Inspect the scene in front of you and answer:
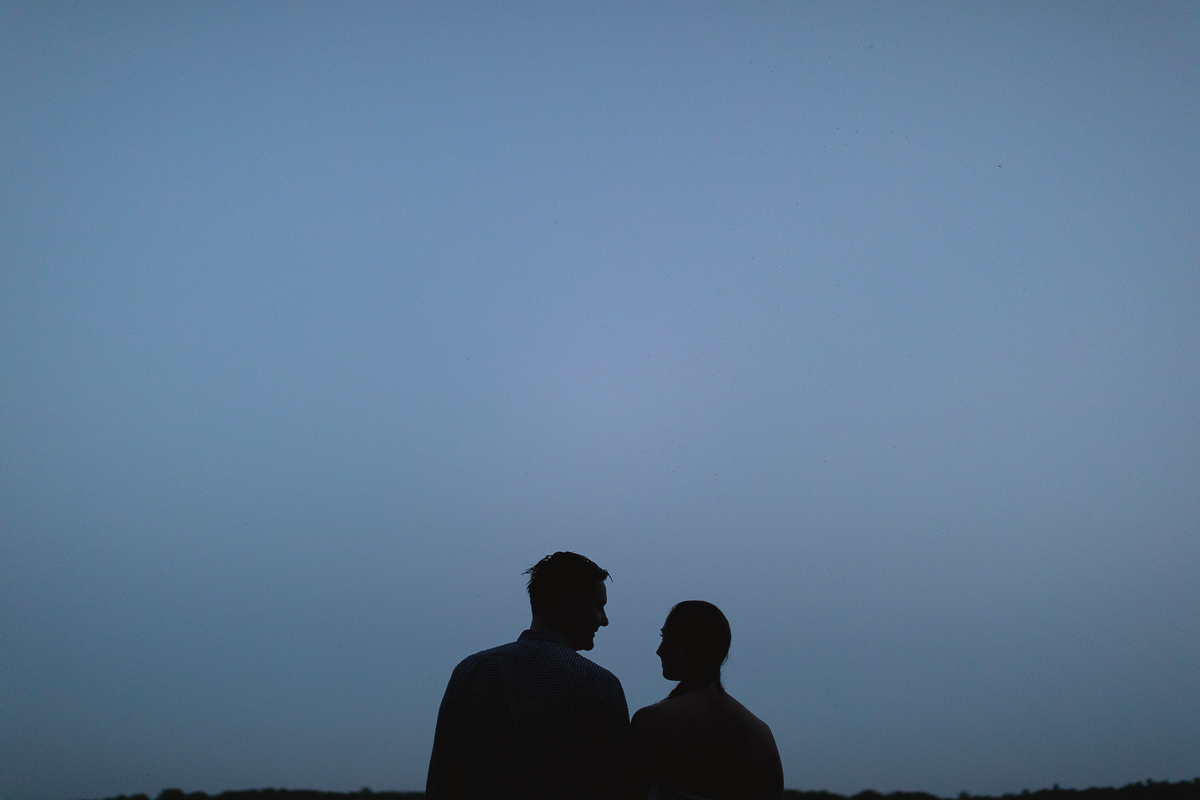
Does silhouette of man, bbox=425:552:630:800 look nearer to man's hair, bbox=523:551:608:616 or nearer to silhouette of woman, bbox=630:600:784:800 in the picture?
man's hair, bbox=523:551:608:616

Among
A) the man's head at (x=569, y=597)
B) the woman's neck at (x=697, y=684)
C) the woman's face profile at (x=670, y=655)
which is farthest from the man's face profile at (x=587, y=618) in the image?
the woman's neck at (x=697, y=684)

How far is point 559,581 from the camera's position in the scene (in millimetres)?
2715

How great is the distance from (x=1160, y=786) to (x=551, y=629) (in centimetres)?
1860

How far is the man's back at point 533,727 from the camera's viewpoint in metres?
2.48

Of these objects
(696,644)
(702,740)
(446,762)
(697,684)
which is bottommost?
(446,762)

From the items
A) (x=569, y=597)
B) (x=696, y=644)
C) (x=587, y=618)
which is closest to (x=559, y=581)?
(x=569, y=597)

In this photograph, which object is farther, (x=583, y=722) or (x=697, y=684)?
(x=697, y=684)

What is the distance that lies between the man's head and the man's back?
6cm

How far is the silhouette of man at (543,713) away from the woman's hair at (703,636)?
283 millimetres

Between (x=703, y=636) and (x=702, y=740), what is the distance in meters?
0.35

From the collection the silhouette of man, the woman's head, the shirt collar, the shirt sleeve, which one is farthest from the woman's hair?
the shirt sleeve

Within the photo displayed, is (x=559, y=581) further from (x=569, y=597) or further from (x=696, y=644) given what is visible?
(x=696, y=644)

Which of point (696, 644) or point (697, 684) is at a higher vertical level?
point (696, 644)

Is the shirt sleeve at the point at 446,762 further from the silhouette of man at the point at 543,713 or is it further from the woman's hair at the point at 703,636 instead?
the woman's hair at the point at 703,636
